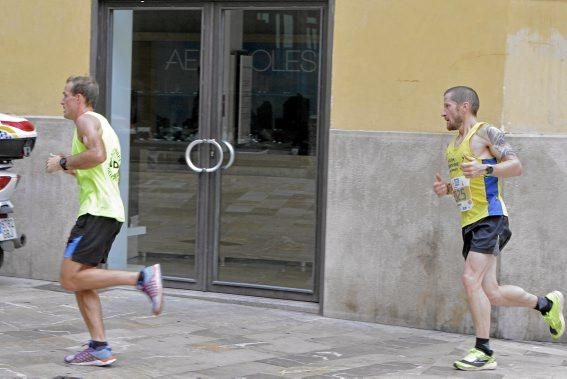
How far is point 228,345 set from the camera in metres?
8.02

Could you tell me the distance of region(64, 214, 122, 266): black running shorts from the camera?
7031 millimetres

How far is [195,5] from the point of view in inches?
392

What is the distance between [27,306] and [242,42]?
2.98 meters

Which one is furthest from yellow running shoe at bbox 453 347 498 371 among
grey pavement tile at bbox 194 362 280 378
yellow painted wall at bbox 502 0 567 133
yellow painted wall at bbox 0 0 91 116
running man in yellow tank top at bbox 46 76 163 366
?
yellow painted wall at bbox 0 0 91 116

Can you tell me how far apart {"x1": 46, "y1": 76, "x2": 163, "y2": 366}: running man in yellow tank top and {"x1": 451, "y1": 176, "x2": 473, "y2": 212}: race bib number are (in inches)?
81.5

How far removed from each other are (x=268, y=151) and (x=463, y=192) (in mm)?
2793

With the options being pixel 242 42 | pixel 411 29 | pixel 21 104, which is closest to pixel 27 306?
pixel 21 104

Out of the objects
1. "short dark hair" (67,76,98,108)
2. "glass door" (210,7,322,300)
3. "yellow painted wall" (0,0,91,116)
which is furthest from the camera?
"yellow painted wall" (0,0,91,116)

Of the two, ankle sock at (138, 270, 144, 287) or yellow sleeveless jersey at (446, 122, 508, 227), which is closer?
ankle sock at (138, 270, 144, 287)

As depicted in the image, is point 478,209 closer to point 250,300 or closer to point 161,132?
point 250,300

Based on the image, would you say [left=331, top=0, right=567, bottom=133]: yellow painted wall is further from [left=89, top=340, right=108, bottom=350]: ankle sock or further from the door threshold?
[left=89, top=340, right=108, bottom=350]: ankle sock

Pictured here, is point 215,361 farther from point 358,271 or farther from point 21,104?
point 21,104

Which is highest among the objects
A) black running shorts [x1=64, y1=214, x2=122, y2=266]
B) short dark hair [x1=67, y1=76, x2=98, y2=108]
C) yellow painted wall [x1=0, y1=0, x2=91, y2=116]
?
yellow painted wall [x1=0, y1=0, x2=91, y2=116]

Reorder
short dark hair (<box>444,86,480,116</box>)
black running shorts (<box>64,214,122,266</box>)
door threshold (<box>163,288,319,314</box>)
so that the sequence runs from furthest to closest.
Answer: door threshold (<box>163,288,319,314</box>)
short dark hair (<box>444,86,480,116</box>)
black running shorts (<box>64,214,122,266</box>)
